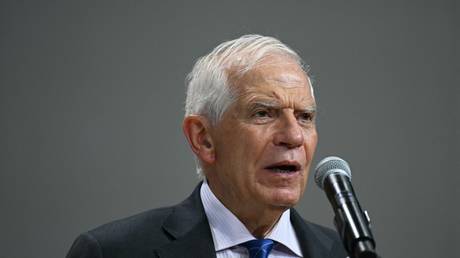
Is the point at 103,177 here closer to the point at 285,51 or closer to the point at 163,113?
the point at 163,113

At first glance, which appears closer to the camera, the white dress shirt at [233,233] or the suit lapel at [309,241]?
the white dress shirt at [233,233]

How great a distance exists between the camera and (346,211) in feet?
4.68

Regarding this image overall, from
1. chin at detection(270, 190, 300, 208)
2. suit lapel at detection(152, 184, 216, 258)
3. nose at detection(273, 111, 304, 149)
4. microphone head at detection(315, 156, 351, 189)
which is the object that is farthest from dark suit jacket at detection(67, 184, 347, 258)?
microphone head at detection(315, 156, 351, 189)

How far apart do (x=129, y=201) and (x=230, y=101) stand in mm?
1310

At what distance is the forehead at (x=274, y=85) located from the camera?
2.08 metres

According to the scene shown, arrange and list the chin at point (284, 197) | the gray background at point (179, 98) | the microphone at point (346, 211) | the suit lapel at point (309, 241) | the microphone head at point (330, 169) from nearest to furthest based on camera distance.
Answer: the microphone at point (346, 211) < the microphone head at point (330, 169) < the chin at point (284, 197) < the suit lapel at point (309, 241) < the gray background at point (179, 98)

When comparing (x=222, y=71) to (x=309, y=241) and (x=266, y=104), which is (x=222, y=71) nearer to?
(x=266, y=104)

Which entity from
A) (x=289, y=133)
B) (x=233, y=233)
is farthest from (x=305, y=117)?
(x=233, y=233)

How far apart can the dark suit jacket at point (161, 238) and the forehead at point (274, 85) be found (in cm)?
42

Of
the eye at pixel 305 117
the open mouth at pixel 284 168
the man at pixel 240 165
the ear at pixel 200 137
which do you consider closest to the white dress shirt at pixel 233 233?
the man at pixel 240 165

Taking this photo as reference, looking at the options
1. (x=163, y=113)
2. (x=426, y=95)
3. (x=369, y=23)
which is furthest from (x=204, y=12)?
(x=426, y=95)

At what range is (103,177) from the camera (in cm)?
323

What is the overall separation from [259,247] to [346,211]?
728 mm

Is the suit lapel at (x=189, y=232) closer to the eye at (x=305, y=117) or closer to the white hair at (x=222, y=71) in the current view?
the white hair at (x=222, y=71)
